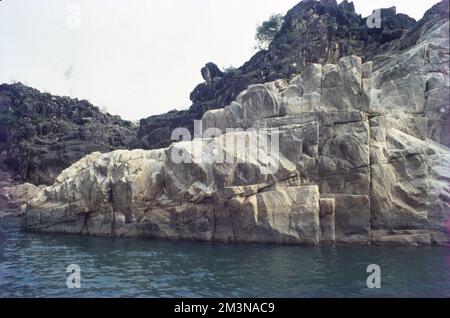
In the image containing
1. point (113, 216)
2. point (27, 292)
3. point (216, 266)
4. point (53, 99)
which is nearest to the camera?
point (27, 292)

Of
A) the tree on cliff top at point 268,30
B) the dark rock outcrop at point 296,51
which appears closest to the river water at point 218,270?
the dark rock outcrop at point 296,51

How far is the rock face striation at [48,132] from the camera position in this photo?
62.3 m

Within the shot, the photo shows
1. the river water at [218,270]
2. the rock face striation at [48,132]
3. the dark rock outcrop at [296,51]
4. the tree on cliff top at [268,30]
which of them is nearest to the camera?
the river water at [218,270]

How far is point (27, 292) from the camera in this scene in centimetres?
1689

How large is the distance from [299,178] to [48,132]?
57.0m

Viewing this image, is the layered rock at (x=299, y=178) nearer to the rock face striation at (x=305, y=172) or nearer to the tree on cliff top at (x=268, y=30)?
the rock face striation at (x=305, y=172)

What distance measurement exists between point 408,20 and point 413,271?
4753 centimetres

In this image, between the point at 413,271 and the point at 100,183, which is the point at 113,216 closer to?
the point at 100,183

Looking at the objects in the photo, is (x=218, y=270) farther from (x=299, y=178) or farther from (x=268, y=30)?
Answer: (x=268, y=30)

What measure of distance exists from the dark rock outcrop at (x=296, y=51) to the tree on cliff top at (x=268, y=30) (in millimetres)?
12607

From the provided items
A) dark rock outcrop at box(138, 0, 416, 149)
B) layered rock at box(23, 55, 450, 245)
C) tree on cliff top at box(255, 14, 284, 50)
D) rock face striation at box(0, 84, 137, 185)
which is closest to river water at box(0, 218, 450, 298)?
layered rock at box(23, 55, 450, 245)

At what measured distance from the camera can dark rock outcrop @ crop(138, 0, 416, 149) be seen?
2203 inches
